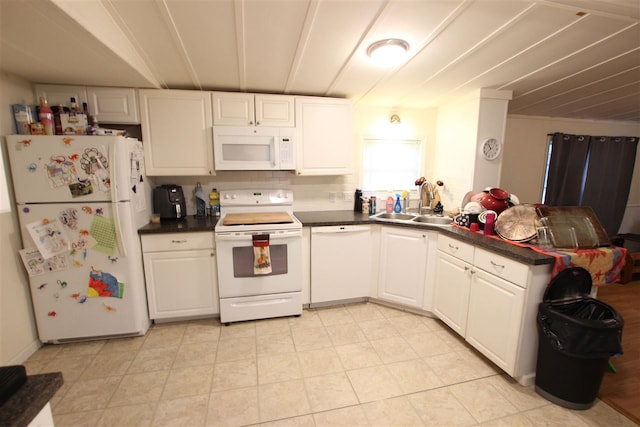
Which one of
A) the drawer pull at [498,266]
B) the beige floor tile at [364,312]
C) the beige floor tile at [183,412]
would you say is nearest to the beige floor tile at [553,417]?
the drawer pull at [498,266]

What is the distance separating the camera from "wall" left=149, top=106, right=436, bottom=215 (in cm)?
291

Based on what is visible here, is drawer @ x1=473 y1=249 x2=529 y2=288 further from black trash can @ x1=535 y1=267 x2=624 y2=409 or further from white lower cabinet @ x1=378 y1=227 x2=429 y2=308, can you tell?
white lower cabinet @ x1=378 y1=227 x2=429 y2=308

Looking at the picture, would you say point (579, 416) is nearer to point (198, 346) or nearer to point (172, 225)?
point (198, 346)

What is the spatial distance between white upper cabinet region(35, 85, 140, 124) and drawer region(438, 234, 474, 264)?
2873mm

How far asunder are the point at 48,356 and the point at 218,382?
1.38 m

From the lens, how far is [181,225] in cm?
243

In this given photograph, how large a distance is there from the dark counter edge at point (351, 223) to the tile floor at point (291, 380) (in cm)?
88

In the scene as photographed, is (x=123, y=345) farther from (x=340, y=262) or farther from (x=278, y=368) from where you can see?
(x=340, y=262)

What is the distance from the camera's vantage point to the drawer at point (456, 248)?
2078 mm

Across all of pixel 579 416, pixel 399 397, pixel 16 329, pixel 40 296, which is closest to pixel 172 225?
pixel 40 296

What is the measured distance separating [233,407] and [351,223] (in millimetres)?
1676

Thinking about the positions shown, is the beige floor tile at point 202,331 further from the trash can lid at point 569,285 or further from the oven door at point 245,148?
the trash can lid at point 569,285

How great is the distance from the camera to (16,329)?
195 cm

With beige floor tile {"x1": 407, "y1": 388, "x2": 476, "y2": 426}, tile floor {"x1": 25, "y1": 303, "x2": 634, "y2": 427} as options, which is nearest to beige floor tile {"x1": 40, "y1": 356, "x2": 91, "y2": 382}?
tile floor {"x1": 25, "y1": 303, "x2": 634, "y2": 427}
